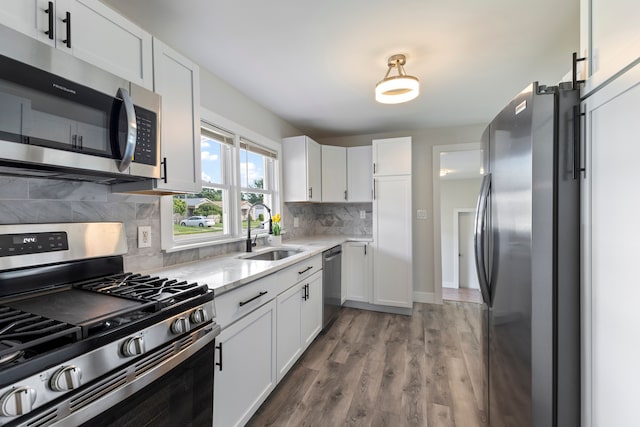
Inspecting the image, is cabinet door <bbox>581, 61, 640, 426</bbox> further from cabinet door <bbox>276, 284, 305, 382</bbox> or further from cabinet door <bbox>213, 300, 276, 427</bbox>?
cabinet door <bbox>276, 284, 305, 382</bbox>

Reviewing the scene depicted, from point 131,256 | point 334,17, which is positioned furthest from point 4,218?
point 334,17

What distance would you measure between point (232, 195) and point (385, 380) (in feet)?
6.33

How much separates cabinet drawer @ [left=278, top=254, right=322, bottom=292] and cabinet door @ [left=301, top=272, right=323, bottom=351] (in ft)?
0.21

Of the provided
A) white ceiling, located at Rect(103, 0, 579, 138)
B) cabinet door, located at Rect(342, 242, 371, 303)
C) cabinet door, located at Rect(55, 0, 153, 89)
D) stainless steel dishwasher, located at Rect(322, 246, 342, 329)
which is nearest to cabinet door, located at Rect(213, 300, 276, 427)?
stainless steel dishwasher, located at Rect(322, 246, 342, 329)

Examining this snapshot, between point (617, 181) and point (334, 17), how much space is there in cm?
151

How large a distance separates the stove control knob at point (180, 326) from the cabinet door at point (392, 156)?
2878 millimetres

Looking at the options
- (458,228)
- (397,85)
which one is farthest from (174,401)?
(458,228)

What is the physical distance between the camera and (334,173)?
→ 3.82m

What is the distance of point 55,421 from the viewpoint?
24.6 inches

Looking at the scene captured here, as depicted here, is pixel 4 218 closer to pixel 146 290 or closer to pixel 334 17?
pixel 146 290

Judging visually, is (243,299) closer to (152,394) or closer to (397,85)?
(152,394)

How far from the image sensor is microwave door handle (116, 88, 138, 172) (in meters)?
1.08

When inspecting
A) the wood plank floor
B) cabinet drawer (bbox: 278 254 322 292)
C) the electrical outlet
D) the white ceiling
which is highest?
the white ceiling

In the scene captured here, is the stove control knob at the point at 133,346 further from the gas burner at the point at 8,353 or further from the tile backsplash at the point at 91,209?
the tile backsplash at the point at 91,209
